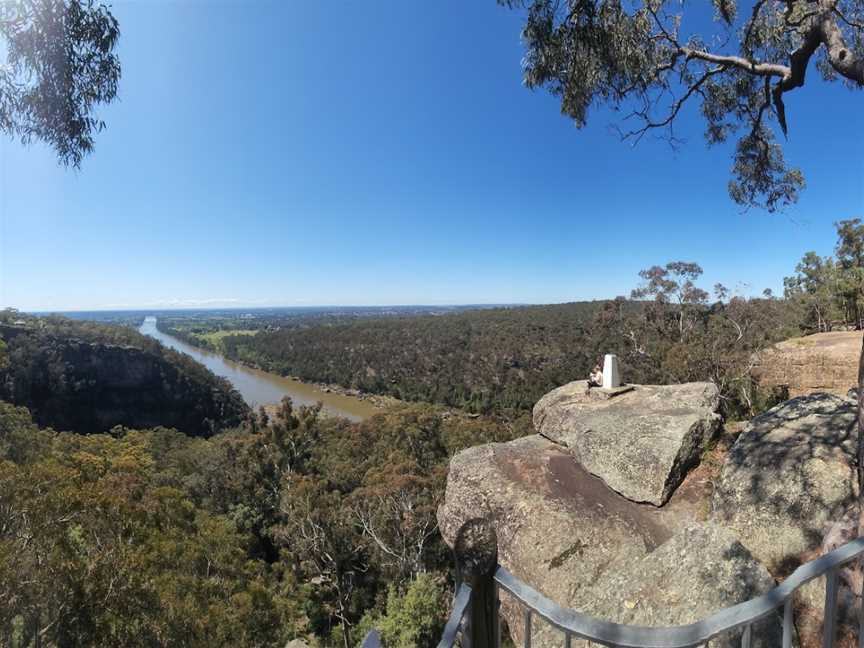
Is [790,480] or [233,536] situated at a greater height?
[790,480]

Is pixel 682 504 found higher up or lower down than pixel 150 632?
higher up

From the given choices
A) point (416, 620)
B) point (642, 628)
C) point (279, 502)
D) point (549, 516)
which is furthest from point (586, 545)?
point (279, 502)

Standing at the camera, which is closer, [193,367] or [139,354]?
[139,354]

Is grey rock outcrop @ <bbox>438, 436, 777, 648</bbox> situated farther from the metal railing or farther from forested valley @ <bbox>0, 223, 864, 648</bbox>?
forested valley @ <bbox>0, 223, 864, 648</bbox>

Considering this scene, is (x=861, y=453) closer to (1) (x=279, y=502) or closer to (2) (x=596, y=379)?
(2) (x=596, y=379)

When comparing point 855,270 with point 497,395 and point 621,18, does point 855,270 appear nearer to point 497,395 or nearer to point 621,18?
point 621,18

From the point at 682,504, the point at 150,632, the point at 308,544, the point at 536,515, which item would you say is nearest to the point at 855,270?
the point at 682,504

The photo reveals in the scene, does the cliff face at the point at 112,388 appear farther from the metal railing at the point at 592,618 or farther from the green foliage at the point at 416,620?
the metal railing at the point at 592,618
